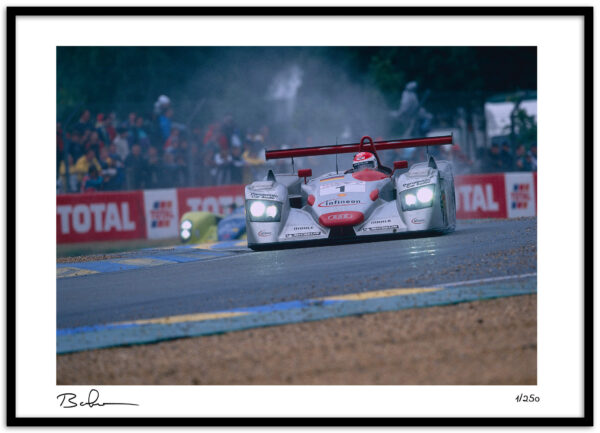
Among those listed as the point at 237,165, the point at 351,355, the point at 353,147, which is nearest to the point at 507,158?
the point at 237,165

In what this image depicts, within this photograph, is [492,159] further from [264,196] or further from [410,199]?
[264,196]

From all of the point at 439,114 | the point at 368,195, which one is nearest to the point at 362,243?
the point at 368,195

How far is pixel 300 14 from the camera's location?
656 cm

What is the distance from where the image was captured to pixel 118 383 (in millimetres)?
4973

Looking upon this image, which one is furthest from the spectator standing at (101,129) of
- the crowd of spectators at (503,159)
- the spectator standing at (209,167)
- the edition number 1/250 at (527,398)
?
the edition number 1/250 at (527,398)

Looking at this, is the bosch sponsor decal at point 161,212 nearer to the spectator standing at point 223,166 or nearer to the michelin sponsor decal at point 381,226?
the spectator standing at point 223,166

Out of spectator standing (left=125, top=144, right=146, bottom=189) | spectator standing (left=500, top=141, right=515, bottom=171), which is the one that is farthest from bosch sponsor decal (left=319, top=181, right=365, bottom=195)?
spectator standing (left=500, top=141, right=515, bottom=171)

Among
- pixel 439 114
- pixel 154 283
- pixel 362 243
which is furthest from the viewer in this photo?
pixel 439 114

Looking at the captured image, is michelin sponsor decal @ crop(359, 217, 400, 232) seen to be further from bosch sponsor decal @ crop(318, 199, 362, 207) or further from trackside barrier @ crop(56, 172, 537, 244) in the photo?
trackside barrier @ crop(56, 172, 537, 244)

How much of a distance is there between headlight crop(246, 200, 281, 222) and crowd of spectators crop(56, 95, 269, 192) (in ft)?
18.3

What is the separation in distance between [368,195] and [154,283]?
2.38 meters

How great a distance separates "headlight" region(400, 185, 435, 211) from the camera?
26.9 feet

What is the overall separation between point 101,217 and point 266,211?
23.1ft
